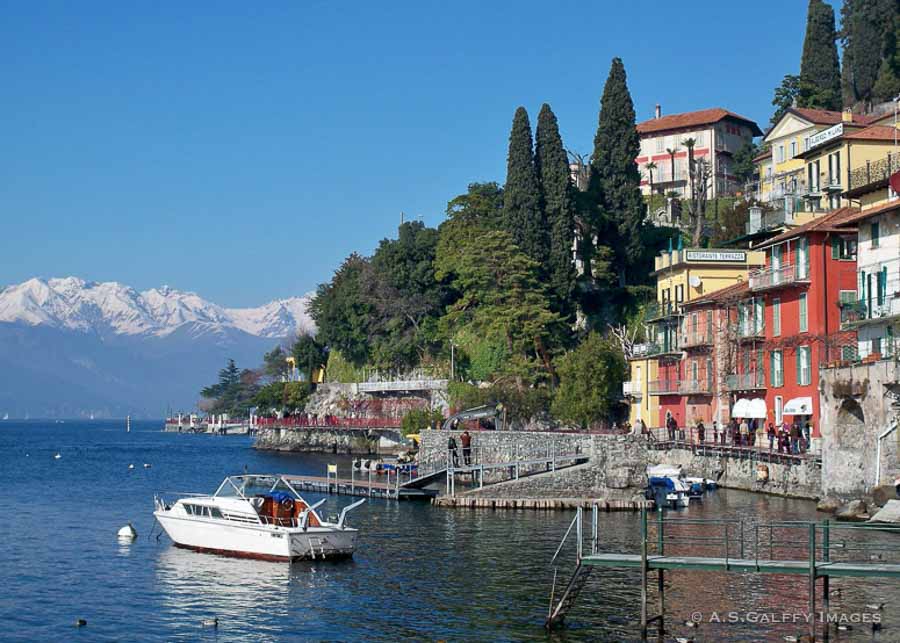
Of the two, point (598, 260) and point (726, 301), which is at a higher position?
point (598, 260)

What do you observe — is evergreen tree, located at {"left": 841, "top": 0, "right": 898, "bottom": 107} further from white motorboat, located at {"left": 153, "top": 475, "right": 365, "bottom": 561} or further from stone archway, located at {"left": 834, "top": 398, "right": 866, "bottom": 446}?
white motorboat, located at {"left": 153, "top": 475, "right": 365, "bottom": 561}

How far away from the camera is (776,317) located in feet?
198

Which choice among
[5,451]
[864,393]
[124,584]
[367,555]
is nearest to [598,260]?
[864,393]

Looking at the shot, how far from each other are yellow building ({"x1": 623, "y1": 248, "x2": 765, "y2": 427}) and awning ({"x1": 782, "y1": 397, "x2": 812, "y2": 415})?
15.0m

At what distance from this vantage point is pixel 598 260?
3526 inches

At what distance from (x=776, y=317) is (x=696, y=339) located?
9735 mm

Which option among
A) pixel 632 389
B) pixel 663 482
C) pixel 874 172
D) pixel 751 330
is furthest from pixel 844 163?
pixel 632 389

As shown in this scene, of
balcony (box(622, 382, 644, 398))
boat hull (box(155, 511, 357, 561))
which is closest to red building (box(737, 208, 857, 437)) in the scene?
balcony (box(622, 382, 644, 398))

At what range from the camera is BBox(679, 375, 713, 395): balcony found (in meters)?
68.3

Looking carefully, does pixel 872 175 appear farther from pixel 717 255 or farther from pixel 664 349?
pixel 664 349

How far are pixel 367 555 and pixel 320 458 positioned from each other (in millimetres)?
66437

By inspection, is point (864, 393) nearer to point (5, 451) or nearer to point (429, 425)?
point (429, 425)

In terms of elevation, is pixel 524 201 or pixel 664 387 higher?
pixel 524 201

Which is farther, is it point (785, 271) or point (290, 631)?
point (785, 271)
